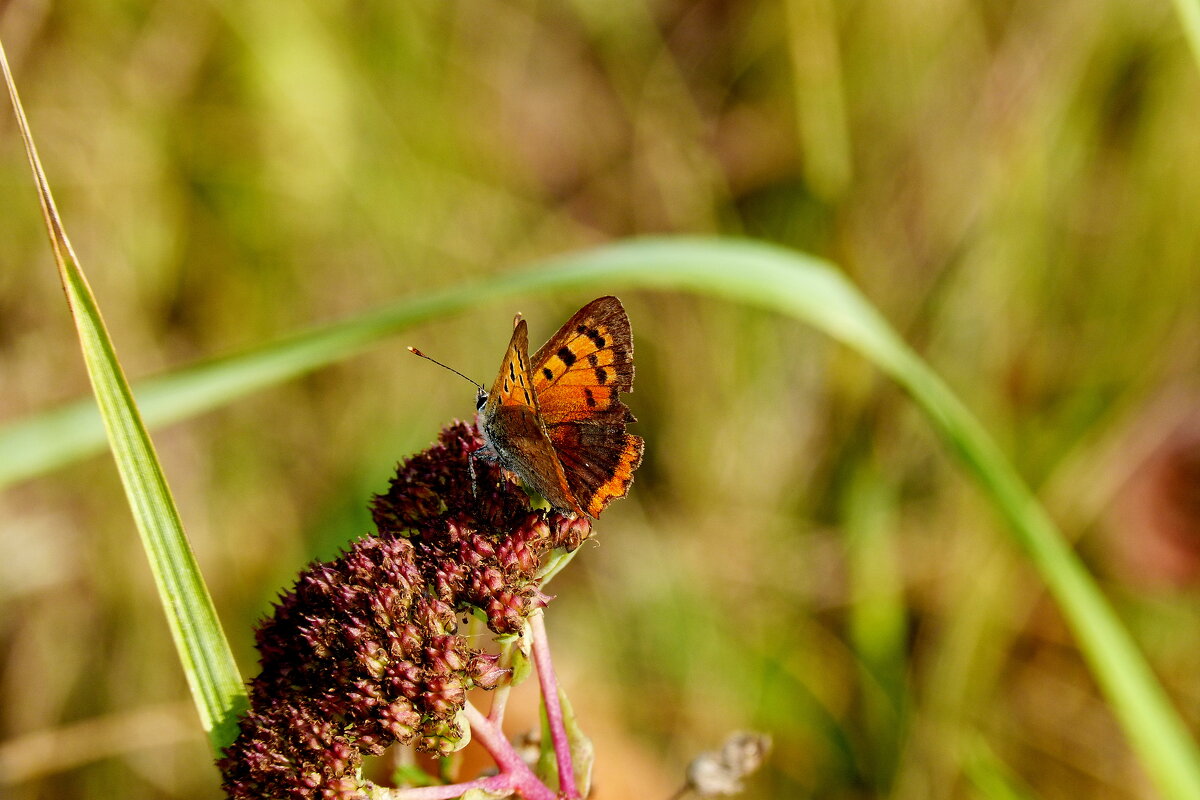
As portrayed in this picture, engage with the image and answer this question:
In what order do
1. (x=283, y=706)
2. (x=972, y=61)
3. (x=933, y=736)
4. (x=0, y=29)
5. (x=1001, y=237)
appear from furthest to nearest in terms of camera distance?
(x=972, y=61)
(x=1001, y=237)
(x=0, y=29)
(x=933, y=736)
(x=283, y=706)

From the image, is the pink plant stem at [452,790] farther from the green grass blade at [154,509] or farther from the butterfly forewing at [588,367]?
the butterfly forewing at [588,367]

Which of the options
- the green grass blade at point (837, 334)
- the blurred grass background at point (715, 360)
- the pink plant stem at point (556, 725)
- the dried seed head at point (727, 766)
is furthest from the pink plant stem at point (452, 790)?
the blurred grass background at point (715, 360)

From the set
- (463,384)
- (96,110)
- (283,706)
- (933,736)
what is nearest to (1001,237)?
(933,736)

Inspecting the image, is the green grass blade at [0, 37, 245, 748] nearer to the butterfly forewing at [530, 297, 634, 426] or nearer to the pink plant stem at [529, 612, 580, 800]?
the pink plant stem at [529, 612, 580, 800]

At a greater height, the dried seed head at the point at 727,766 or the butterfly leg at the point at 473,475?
the butterfly leg at the point at 473,475

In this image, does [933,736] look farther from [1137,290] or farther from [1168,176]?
[1168,176]

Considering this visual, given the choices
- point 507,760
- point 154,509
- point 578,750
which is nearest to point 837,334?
point 578,750

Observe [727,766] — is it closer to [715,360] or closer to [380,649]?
[380,649]

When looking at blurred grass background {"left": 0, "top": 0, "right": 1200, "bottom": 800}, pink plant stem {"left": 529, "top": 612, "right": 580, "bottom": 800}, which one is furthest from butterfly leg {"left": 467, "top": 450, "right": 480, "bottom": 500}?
blurred grass background {"left": 0, "top": 0, "right": 1200, "bottom": 800}
